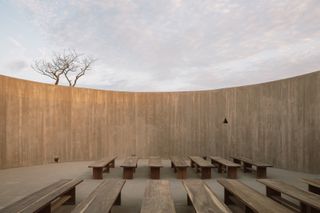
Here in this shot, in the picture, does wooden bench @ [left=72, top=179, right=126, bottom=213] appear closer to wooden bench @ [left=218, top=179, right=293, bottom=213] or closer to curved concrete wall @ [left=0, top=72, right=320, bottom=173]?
wooden bench @ [left=218, top=179, right=293, bottom=213]

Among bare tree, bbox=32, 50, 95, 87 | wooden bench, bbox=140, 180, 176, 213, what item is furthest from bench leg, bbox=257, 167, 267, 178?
bare tree, bbox=32, 50, 95, 87

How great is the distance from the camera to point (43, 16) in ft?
28.9

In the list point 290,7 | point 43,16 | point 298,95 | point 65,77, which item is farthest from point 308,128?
point 65,77

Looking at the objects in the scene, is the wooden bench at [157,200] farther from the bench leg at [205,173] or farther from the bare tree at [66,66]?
the bare tree at [66,66]

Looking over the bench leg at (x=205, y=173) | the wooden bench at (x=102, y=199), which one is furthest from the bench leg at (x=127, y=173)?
the wooden bench at (x=102, y=199)

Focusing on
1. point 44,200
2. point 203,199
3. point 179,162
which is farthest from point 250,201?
point 179,162

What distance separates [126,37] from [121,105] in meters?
3.21

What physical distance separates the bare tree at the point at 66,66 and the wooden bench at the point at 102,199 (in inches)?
561

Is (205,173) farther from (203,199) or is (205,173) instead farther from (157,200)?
(157,200)

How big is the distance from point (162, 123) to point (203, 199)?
696 cm

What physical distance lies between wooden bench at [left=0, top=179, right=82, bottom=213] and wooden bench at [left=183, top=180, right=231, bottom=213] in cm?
144

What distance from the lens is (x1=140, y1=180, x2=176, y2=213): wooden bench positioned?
218 centimetres

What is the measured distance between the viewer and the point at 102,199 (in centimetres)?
262

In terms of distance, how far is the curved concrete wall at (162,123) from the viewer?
691 centimetres
